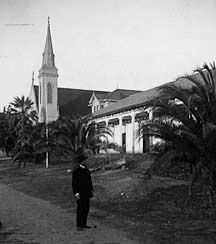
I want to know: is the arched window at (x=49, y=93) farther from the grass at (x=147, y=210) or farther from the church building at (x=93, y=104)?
the grass at (x=147, y=210)

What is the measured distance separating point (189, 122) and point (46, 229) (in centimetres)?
463

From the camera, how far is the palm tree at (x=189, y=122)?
31.5 ft

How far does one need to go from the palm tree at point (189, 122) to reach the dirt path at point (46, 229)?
A: 305cm

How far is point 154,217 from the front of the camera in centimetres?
903

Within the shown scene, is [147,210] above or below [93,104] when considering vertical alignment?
below

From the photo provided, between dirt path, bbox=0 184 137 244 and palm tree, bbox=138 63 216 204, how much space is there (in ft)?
9.99

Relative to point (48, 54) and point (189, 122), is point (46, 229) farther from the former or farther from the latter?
point (48, 54)

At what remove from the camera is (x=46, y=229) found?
305 inches

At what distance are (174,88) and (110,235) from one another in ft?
15.2

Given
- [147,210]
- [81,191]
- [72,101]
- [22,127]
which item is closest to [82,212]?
[81,191]

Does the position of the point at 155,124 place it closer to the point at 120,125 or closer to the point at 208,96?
the point at 208,96

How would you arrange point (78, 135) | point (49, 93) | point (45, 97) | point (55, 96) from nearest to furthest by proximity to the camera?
point (78, 135), point (45, 97), point (49, 93), point (55, 96)

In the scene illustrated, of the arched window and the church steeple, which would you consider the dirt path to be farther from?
the arched window

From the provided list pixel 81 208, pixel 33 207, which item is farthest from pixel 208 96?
pixel 33 207
